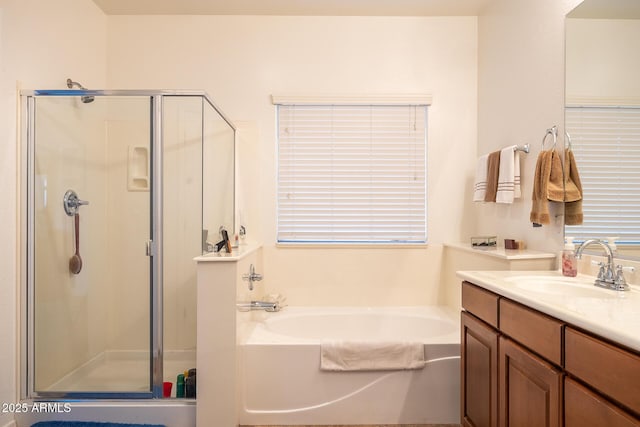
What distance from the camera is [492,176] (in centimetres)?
219

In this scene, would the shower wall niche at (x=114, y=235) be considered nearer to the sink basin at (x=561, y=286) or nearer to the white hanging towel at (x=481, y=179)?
the sink basin at (x=561, y=286)

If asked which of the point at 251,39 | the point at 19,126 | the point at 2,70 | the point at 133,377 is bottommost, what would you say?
the point at 133,377

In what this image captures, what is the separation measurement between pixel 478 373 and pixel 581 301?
577mm

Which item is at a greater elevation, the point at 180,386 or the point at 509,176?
the point at 509,176

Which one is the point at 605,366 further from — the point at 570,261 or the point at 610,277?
the point at 570,261

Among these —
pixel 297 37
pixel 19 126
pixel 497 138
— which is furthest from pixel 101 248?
pixel 497 138

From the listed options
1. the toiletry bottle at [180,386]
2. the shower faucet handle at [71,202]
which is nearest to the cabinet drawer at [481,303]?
the toiletry bottle at [180,386]

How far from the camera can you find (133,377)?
1834 millimetres

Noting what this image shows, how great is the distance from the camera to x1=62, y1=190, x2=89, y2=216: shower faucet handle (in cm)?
197

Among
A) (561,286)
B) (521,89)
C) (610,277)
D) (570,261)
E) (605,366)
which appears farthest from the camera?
(521,89)

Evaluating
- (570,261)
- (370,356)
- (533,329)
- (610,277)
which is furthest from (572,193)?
(370,356)

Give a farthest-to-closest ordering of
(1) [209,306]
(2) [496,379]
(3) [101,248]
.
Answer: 1. (3) [101,248]
2. (1) [209,306]
3. (2) [496,379]

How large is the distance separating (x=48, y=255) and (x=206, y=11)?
207 centimetres

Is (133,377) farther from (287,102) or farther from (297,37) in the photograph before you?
(297,37)
